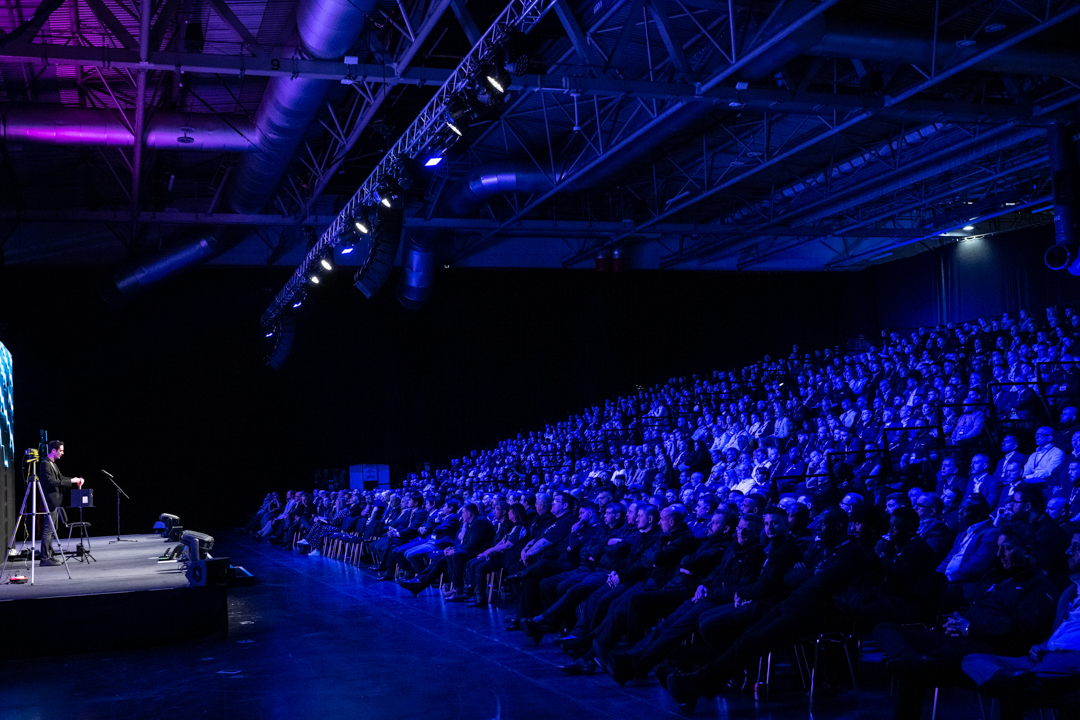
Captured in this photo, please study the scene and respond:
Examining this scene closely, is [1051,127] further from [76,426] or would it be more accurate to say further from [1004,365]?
[76,426]

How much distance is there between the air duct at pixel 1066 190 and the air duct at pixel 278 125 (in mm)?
8426

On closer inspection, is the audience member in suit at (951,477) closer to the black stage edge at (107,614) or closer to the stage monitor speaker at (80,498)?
the black stage edge at (107,614)

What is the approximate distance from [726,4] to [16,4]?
730cm

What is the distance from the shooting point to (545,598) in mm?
7113

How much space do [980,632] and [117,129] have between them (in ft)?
37.5

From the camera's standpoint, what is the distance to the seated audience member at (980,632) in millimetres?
3936

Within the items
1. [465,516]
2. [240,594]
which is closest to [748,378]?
[465,516]

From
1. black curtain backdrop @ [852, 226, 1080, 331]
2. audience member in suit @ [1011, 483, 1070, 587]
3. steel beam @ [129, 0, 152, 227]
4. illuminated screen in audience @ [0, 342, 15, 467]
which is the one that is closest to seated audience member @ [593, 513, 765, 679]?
audience member in suit @ [1011, 483, 1070, 587]

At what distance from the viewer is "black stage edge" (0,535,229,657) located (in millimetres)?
6668

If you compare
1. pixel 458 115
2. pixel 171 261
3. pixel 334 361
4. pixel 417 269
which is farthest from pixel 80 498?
pixel 334 361

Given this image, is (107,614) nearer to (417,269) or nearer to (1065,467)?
(1065,467)

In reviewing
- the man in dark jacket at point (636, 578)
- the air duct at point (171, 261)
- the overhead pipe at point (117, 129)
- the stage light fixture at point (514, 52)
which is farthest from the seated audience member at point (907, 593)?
the air duct at point (171, 261)

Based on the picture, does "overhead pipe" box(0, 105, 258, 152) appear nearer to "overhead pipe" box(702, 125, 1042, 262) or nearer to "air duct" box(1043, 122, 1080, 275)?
"overhead pipe" box(702, 125, 1042, 262)

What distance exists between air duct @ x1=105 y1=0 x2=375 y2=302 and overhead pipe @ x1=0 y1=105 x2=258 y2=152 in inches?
16.2
